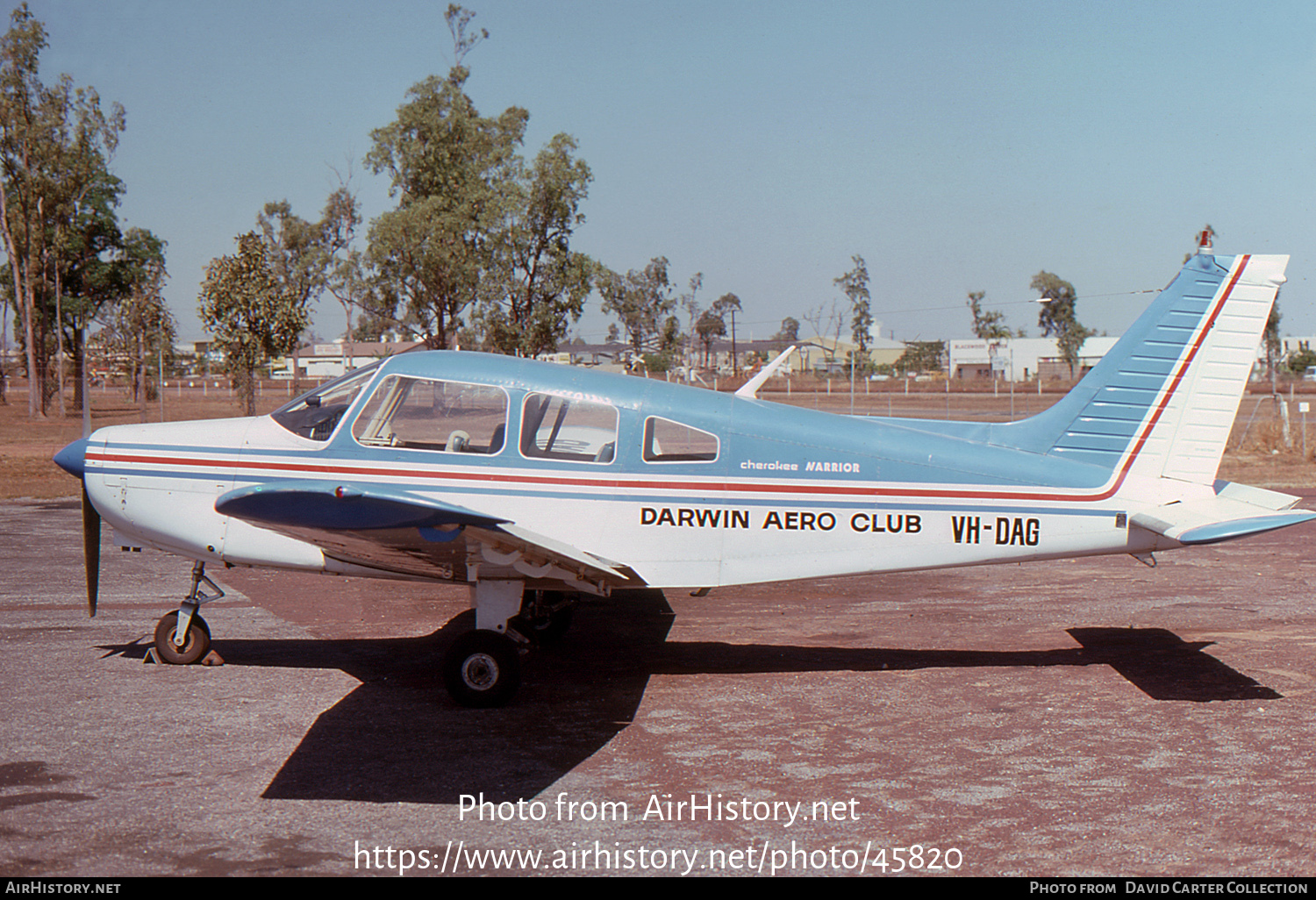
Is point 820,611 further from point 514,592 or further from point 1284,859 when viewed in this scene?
point 1284,859

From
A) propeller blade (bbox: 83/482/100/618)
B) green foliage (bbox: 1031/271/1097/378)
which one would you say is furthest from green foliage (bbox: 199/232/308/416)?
green foliage (bbox: 1031/271/1097/378)

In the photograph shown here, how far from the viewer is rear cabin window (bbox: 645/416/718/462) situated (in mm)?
7098

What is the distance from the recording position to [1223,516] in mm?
6789

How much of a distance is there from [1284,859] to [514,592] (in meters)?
4.59

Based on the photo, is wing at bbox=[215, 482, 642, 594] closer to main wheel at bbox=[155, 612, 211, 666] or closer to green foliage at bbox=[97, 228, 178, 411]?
main wheel at bbox=[155, 612, 211, 666]

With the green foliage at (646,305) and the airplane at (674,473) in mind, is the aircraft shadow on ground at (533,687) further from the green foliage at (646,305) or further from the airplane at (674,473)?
the green foliage at (646,305)

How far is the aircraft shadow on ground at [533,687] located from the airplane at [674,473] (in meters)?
0.50

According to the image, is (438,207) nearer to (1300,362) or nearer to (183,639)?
(183,639)

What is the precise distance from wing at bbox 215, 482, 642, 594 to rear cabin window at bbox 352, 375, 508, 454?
39 centimetres

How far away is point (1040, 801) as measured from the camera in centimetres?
522

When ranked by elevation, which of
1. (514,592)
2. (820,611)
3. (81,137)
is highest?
(81,137)

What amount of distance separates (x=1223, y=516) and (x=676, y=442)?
3743 millimetres

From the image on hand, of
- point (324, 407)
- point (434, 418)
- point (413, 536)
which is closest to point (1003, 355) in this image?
point (434, 418)
